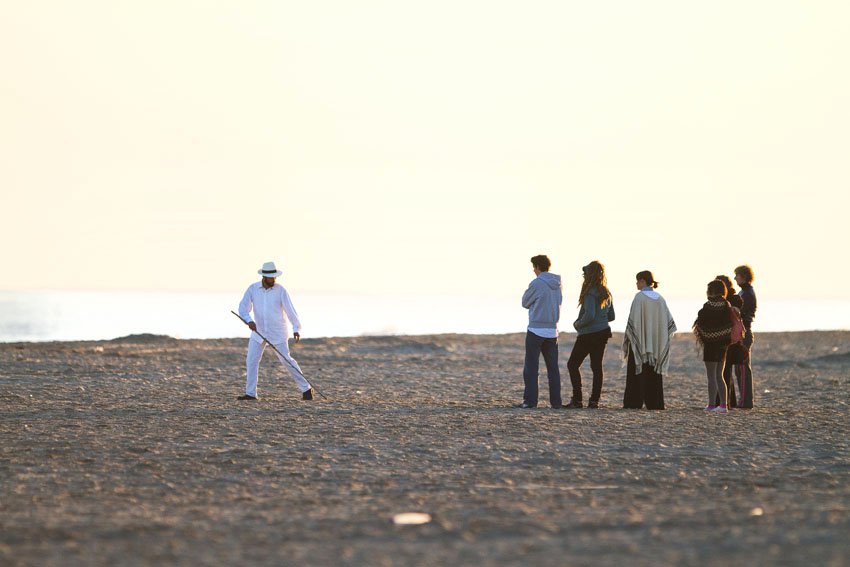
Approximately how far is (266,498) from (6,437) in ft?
14.9

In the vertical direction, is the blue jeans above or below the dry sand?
above

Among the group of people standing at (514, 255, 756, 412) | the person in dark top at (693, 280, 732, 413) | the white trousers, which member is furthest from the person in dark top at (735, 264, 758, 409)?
the white trousers

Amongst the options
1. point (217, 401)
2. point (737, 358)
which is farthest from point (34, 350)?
point (737, 358)

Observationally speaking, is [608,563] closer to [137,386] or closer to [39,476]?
[39,476]

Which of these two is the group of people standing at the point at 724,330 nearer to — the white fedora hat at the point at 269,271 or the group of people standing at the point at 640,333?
the group of people standing at the point at 640,333

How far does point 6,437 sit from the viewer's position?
463 inches

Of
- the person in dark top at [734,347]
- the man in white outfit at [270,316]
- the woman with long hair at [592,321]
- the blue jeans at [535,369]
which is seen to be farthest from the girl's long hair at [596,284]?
the man in white outfit at [270,316]

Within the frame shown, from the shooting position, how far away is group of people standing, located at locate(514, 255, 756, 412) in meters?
15.0

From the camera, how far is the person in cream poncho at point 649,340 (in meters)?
15.1

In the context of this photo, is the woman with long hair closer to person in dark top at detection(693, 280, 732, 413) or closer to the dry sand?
the dry sand

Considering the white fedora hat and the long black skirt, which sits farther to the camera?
the white fedora hat

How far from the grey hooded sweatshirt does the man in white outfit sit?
10.3 ft

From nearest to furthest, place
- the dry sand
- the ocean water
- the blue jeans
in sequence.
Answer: the dry sand
the blue jeans
the ocean water

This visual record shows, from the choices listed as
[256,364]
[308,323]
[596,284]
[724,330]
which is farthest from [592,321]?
[308,323]
